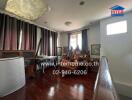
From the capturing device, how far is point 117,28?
3.89 m

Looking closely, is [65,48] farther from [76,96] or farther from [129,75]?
[76,96]

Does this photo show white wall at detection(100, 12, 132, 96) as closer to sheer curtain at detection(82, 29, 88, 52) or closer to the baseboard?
the baseboard

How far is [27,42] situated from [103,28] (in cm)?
356

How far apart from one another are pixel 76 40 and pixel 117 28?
8.98 ft

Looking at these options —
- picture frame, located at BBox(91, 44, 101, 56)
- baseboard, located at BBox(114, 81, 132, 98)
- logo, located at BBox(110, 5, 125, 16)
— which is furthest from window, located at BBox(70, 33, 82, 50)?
baseboard, located at BBox(114, 81, 132, 98)

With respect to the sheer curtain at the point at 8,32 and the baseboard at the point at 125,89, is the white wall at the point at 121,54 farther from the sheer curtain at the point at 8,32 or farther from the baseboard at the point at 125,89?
the sheer curtain at the point at 8,32

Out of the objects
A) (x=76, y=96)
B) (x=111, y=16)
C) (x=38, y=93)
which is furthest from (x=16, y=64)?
(x=111, y=16)

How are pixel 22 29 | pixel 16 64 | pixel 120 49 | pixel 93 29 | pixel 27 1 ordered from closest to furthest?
pixel 16 64 < pixel 27 1 < pixel 120 49 < pixel 22 29 < pixel 93 29

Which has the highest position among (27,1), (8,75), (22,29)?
(27,1)

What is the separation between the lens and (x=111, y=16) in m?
3.91

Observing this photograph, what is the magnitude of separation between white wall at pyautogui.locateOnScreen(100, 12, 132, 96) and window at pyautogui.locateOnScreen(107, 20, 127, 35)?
14cm

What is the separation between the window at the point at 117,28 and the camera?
12.1 ft

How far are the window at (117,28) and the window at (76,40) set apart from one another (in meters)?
2.11

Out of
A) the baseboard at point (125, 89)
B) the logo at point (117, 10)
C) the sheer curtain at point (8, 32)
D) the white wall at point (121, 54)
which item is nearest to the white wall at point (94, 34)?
the white wall at point (121, 54)
